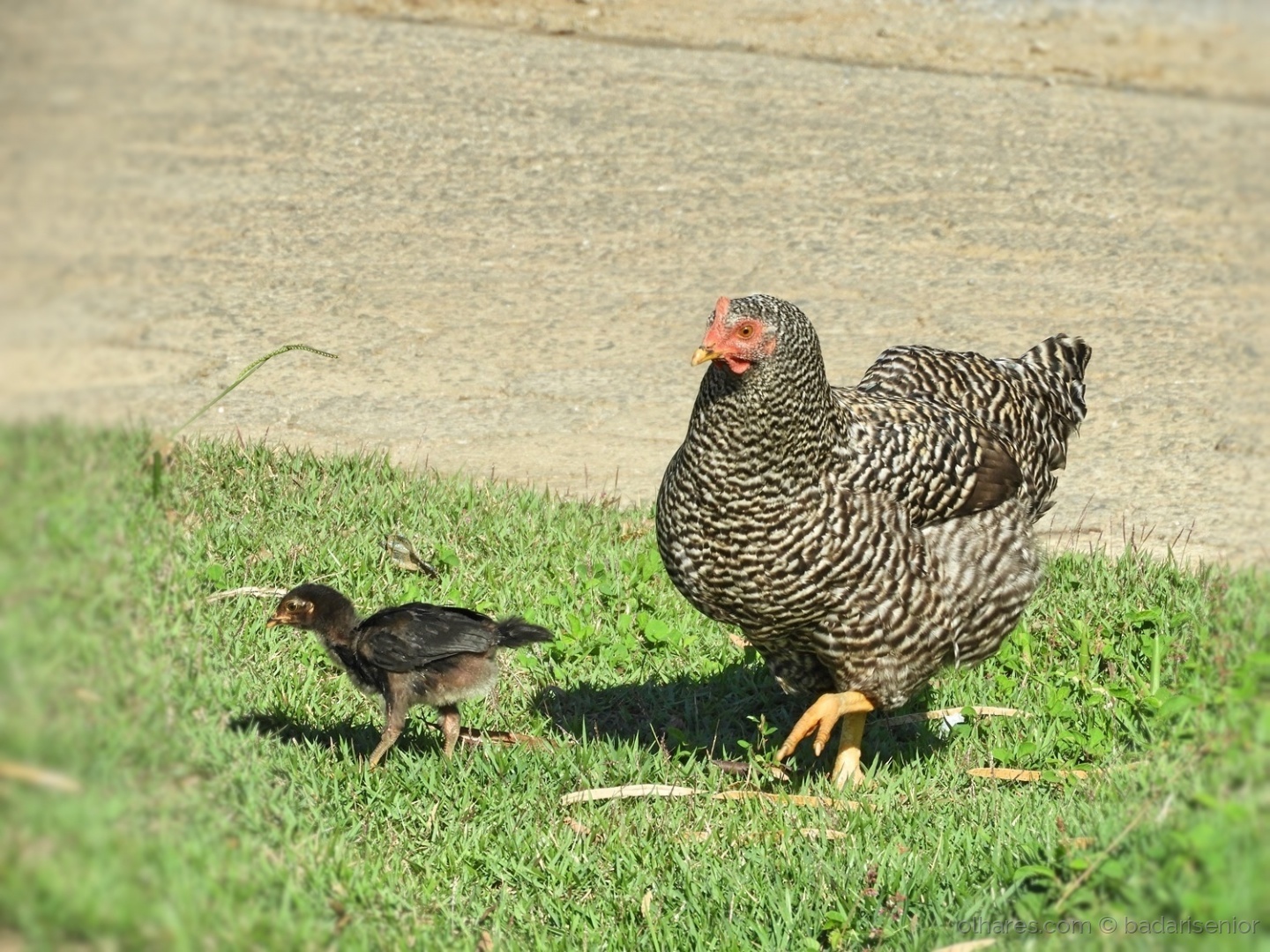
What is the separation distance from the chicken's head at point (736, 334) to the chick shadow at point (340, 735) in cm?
189

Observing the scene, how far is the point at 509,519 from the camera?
22.1 ft

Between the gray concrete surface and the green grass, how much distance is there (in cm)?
77

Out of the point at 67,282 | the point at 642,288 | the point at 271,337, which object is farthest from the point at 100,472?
the point at 642,288

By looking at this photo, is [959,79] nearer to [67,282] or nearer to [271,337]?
[271,337]

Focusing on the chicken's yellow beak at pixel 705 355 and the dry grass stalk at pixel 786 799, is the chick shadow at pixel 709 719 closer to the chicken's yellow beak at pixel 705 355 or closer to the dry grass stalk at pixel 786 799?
the dry grass stalk at pixel 786 799

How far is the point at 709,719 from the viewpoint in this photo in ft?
19.3

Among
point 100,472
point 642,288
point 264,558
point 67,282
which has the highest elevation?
point 67,282

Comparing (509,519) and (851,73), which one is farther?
(851,73)

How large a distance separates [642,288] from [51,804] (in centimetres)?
773

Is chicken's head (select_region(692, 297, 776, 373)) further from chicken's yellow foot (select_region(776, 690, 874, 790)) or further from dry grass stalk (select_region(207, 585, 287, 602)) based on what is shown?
dry grass stalk (select_region(207, 585, 287, 602))

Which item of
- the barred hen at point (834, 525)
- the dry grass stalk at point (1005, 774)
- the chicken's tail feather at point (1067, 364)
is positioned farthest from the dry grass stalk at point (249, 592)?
the chicken's tail feather at point (1067, 364)

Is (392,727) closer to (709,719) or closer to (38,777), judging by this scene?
(709,719)

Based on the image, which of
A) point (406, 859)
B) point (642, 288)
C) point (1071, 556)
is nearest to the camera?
point (406, 859)

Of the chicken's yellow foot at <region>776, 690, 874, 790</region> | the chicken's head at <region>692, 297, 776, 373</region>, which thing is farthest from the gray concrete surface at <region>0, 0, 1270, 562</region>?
the chicken's yellow foot at <region>776, 690, 874, 790</region>
